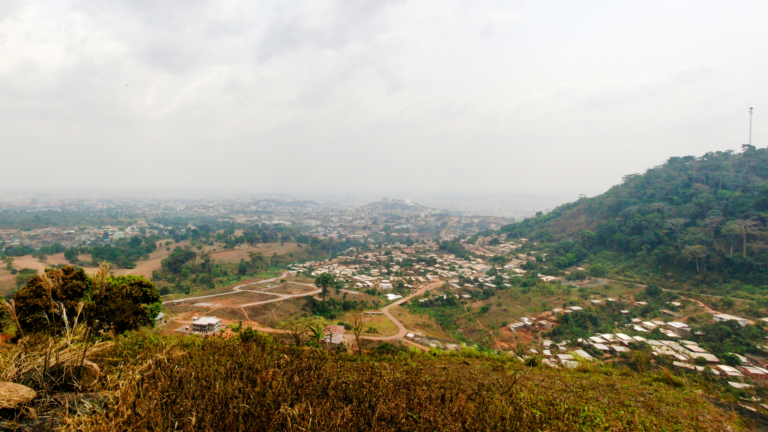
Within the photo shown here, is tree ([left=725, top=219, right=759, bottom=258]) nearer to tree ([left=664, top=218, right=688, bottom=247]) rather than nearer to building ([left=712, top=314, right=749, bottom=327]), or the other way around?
tree ([left=664, top=218, right=688, bottom=247])

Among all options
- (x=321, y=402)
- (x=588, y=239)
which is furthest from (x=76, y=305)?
(x=588, y=239)

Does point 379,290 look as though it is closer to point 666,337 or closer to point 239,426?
point 666,337

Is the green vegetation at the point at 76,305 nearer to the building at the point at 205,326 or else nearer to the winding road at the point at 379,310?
the building at the point at 205,326

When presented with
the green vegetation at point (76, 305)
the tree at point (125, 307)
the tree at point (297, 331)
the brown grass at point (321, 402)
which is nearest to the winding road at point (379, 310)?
the tree at point (297, 331)

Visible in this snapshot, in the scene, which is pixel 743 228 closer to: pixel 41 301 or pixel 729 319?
pixel 729 319

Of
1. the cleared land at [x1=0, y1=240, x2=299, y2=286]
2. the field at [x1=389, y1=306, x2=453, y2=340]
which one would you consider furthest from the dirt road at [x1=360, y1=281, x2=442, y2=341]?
the cleared land at [x1=0, y1=240, x2=299, y2=286]

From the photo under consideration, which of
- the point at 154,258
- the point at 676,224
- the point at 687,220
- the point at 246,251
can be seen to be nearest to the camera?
the point at 676,224
